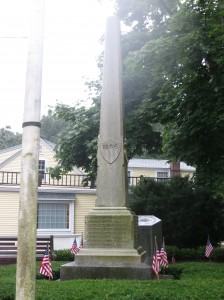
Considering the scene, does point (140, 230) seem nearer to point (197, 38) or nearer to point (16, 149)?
point (197, 38)

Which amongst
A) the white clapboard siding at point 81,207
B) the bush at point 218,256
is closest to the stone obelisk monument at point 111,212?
the bush at point 218,256

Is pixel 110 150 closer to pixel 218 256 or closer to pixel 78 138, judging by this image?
pixel 78 138

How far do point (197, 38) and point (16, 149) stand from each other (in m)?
21.3

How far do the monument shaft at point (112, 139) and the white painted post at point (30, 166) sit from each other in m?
5.96

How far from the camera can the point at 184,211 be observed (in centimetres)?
1855

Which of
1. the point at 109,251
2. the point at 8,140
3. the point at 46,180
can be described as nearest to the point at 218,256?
the point at 109,251

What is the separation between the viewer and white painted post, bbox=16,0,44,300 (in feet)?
9.55

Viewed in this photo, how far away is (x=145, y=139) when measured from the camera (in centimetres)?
1745

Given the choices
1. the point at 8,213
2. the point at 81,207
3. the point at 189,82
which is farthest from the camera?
the point at 81,207

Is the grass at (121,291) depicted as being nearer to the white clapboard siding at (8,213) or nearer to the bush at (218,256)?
the bush at (218,256)

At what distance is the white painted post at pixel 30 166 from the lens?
9.55ft

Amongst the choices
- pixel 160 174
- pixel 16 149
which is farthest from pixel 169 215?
pixel 160 174

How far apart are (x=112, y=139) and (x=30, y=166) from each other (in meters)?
6.28

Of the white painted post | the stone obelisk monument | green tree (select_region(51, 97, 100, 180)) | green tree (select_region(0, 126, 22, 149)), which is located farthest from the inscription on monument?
green tree (select_region(0, 126, 22, 149))
